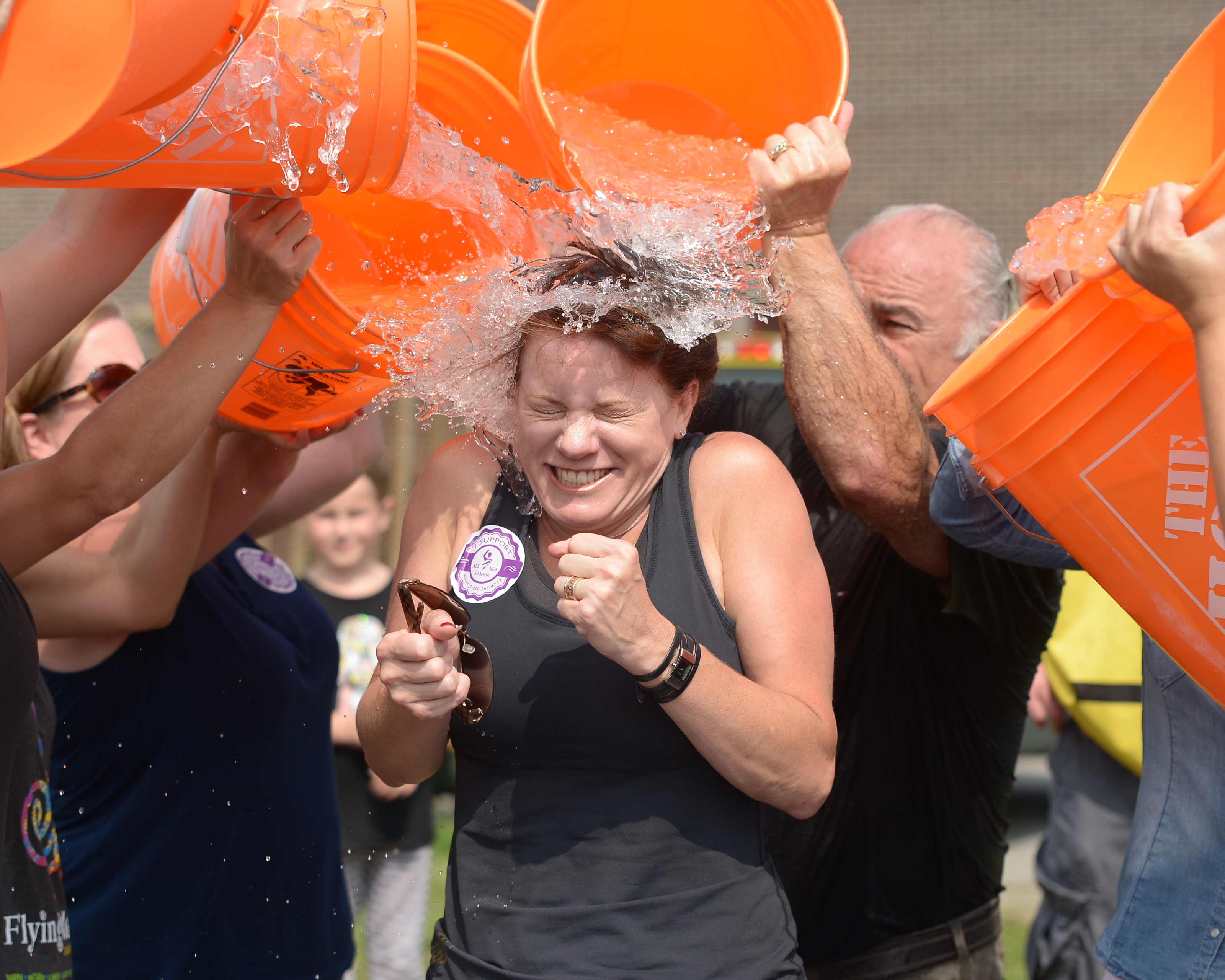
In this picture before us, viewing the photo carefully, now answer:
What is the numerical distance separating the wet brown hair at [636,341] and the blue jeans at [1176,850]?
842 millimetres

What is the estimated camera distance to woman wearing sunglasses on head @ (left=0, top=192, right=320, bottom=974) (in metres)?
1.60

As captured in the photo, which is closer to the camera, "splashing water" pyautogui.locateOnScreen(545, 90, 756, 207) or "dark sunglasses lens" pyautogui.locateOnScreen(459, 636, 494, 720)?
"dark sunglasses lens" pyautogui.locateOnScreen(459, 636, 494, 720)

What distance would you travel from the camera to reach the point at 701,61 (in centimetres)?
202

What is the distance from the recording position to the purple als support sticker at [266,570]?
2.56m

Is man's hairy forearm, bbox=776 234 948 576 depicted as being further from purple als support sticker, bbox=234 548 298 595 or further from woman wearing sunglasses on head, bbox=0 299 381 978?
purple als support sticker, bbox=234 548 298 595

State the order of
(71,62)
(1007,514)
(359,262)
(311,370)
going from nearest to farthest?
(71,62)
(1007,514)
(311,370)
(359,262)

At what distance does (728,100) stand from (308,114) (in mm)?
875

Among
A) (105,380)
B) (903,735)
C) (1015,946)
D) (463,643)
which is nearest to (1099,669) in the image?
(903,735)

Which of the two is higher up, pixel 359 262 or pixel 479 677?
pixel 359 262

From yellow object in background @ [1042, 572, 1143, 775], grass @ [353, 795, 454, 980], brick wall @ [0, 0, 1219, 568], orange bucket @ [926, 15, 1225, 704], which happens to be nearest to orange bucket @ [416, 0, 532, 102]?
orange bucket @ [926, 15, 1225, 704]

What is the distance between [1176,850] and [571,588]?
1.01m

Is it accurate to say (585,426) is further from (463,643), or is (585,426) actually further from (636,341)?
(463,643)

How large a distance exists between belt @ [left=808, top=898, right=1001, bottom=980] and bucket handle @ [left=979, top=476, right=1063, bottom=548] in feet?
2.71

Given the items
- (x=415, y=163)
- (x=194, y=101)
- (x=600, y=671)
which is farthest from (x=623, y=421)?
(x=194, y=101)
